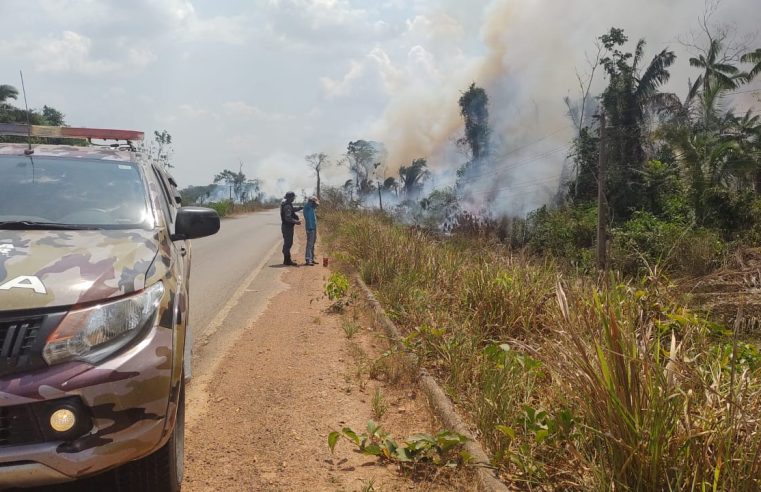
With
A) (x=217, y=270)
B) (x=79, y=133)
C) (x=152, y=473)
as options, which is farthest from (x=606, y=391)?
(x=217, y=270)

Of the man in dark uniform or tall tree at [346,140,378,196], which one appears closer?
the man in dark uniform

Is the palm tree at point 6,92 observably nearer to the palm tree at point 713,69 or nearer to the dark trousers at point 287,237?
the dark trousers at point 287,237

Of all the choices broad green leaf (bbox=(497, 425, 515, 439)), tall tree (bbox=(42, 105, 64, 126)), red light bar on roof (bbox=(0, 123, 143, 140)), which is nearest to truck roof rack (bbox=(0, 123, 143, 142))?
→ red light bar on roof (bbox=(0, 123, 143, 140))

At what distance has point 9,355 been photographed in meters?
1.93

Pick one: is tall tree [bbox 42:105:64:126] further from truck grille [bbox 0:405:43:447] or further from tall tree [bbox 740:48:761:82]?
tall tree [bbox 740:48:761:82]

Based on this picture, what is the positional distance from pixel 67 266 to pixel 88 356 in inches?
16.3

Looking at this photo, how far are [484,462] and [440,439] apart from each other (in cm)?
28

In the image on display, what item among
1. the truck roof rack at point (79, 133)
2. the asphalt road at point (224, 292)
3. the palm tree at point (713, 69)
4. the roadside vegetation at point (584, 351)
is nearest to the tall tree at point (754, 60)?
the palm tree at point (713, 69)

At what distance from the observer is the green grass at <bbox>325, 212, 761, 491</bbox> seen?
2279 mm

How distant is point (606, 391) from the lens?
2.45m

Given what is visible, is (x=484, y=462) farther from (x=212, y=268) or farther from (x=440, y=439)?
(x=212, y=268)

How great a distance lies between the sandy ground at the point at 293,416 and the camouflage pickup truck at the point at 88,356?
21.3 inches

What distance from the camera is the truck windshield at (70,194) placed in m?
2.91

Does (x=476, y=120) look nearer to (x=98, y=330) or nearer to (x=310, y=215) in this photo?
(x=310, y=215)
